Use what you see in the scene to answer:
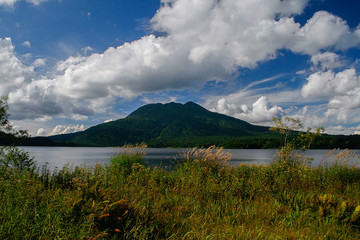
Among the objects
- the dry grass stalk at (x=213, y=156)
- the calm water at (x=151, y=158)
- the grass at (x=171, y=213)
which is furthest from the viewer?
the calm water at (x=151, y=158)

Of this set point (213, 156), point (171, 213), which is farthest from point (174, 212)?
point (213, 156)

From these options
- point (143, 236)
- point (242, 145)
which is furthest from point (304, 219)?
point (242, 145)

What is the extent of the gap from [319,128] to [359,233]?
1382 centimetres

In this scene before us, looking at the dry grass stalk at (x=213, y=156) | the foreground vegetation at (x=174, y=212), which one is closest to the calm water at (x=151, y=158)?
the dry grass stalk at (x=213, y=156)

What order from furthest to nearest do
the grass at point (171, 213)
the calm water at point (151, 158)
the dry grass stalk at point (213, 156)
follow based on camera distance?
the calm water at point (151, 158) < the dry grass stalk at point (213, 156) < the grass at point (171, 213)

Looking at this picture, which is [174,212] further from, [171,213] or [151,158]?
[151,158]

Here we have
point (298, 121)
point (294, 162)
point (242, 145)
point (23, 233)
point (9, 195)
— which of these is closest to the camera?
point (23, 233)

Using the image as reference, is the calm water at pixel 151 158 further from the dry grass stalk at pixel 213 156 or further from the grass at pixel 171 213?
the grass at pixel 171 213

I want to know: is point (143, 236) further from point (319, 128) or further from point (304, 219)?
point (319, 128)

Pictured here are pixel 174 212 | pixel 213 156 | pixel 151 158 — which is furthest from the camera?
pixel 151 158

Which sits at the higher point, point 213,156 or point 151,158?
point 213,156

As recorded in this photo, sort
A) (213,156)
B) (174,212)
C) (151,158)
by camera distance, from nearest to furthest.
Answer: (174,212), (213,156), (151,158)

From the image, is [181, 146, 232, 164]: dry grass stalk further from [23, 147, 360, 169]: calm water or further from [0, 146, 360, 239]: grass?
[0, 146, 360, 239]: grass

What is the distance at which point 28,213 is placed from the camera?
3.66 m
